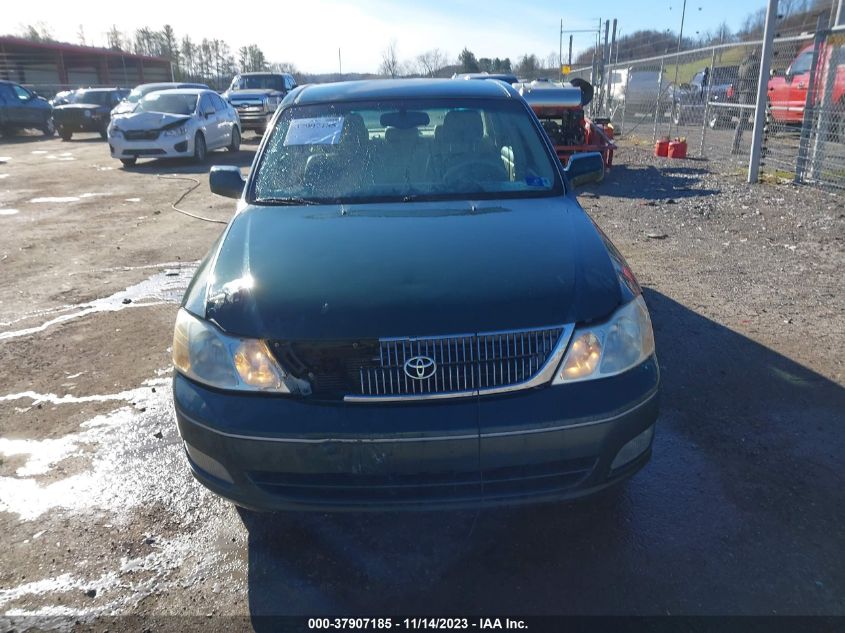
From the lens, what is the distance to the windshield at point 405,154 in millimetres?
3500

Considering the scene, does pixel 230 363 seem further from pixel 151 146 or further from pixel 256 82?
pixel 256 82

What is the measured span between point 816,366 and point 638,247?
10.5ft

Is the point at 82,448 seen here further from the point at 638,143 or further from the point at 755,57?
the point at 638,143

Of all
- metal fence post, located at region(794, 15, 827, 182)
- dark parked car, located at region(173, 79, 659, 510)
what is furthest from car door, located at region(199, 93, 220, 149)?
dark parked car, located at region(173, 79, 659, 510)

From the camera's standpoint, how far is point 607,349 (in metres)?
2.41

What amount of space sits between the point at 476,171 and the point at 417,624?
231 centimetres

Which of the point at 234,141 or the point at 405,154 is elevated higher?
the point at 405,154

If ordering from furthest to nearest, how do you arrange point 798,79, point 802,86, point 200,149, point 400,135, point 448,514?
point 200,149, point 798,79, point 802,86, point 400,135, point 448,514

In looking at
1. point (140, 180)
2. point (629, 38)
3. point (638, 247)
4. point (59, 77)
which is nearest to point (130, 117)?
point (140, 180)

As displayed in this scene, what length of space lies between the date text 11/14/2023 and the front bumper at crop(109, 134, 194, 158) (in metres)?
13.7

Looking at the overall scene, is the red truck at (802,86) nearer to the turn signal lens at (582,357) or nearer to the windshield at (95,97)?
the turn signal lens at (582,357)

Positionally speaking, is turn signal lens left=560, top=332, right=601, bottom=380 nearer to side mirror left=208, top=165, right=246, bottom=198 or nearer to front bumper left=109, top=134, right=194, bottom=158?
side mirror left=208, top=165, right=246, bottom=198

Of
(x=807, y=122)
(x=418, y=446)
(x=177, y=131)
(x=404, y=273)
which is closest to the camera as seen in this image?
A: (x=418, y=446)

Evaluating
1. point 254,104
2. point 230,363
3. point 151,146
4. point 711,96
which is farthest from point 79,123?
point 230,363
